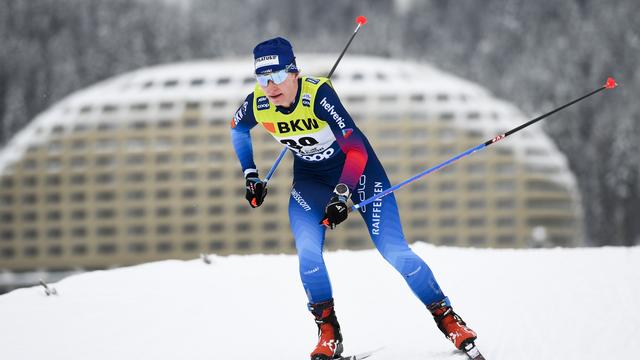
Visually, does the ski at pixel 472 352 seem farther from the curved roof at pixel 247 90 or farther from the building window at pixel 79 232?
the building window at pixel 79 232

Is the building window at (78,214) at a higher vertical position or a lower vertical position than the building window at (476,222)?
higher

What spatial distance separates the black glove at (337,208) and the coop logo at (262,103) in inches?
31.4

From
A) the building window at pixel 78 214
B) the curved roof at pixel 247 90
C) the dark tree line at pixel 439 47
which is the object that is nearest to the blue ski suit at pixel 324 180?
the dark tree line at pixel 439 47

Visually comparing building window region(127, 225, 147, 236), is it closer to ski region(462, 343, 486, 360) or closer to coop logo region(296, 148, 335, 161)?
coop logo region(296, 148, 335, 161)

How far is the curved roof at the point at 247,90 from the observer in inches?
3925

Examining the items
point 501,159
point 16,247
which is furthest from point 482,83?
point 16,247

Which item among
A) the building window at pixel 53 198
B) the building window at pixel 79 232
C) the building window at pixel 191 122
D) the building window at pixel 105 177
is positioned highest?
the building window at pixel 191 122

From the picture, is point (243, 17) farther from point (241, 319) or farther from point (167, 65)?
point (241, 319)

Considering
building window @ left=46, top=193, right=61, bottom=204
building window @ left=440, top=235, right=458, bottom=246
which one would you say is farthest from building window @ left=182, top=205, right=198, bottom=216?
building window @ left=440, top=235, right=458, bottom=246

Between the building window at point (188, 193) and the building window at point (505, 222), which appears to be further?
the building window at point (188, 193)

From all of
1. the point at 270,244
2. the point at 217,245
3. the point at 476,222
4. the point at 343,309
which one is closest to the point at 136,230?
the point at 217,245

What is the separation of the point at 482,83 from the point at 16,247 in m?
68.5

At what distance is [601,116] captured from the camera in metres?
93.0

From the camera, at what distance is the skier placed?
207 inches
